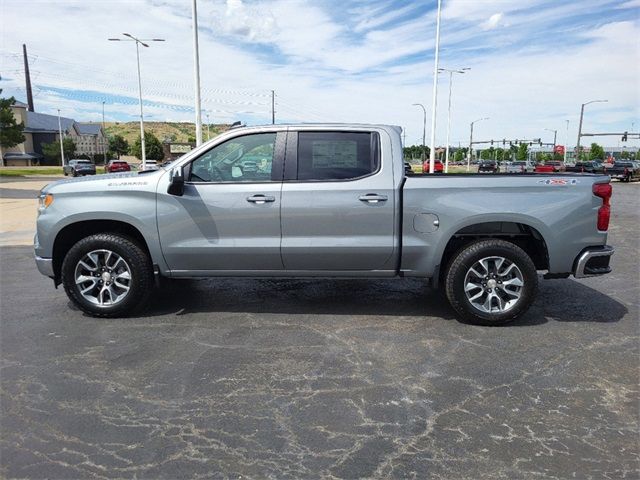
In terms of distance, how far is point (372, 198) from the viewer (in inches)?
191

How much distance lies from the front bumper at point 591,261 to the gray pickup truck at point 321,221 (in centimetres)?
1

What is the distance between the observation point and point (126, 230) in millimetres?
5277

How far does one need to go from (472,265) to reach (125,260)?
3396mm

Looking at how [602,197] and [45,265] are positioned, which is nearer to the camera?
[602,197]

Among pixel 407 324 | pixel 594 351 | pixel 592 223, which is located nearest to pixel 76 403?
Answer: pixel 407 324

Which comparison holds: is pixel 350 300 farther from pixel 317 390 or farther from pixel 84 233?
pixel 84 233

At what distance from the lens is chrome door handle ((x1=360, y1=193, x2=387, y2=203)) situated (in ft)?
15.9

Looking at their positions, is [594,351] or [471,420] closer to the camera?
[471,420]

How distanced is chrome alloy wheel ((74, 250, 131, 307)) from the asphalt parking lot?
25 cm

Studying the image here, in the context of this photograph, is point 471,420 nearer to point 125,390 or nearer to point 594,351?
point 594,351

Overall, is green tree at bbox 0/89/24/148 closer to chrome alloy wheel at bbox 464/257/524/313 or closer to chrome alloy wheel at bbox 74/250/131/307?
chrome alloy wheel at bbox 74/250/131/307

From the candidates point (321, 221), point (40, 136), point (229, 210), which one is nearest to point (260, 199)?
point (229, 210)

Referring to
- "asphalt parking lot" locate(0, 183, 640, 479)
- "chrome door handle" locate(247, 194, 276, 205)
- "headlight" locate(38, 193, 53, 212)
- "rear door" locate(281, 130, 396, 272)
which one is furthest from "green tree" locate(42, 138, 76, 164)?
"rear door" locate(281, 130, 396, 272)

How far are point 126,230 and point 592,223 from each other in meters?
4.58
